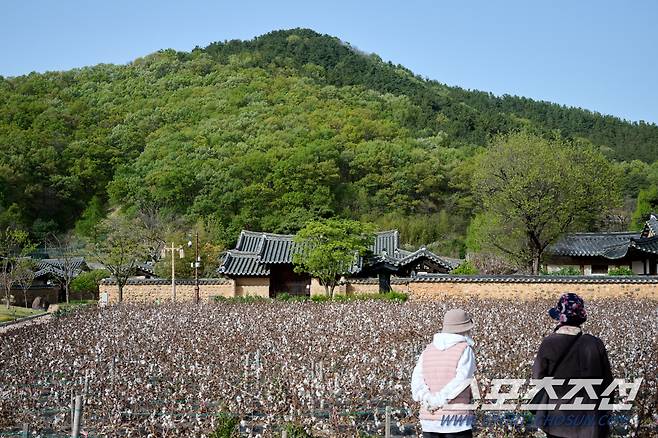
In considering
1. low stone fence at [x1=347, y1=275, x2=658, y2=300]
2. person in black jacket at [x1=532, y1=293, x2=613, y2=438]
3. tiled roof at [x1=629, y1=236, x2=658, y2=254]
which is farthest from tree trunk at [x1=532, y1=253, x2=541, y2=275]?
person in black jacket at [x1=532, y1=293, x2=613, y2=438]

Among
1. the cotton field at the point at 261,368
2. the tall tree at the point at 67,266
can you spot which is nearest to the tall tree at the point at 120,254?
the tall tree at the point at 67,266

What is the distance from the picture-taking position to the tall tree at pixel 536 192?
2942 centimetres

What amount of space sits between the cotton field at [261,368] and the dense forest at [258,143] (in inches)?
1334

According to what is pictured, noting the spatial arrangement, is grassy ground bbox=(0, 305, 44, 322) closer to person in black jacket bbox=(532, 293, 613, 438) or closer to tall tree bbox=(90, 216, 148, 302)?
tall tree bbox=(90, 216, 148, 302)

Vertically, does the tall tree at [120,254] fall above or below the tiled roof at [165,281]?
above

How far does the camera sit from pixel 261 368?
30.1ft

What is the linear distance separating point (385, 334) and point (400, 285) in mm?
16280

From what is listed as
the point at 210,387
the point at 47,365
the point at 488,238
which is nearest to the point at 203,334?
the point at 47,365

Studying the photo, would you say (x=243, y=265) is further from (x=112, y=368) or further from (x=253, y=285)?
(x=112, y=368)

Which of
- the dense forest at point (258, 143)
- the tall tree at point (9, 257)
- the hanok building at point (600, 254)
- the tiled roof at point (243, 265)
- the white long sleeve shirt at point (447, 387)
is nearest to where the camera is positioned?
the white long sleeve shirt at point (447, 387)

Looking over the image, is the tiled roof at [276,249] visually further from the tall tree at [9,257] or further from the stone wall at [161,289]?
the tall tree at [9,257]

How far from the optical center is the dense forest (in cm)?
5419

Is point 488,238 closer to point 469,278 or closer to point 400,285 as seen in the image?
point 400,285

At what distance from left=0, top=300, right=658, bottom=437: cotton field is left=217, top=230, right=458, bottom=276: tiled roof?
13963 mm
